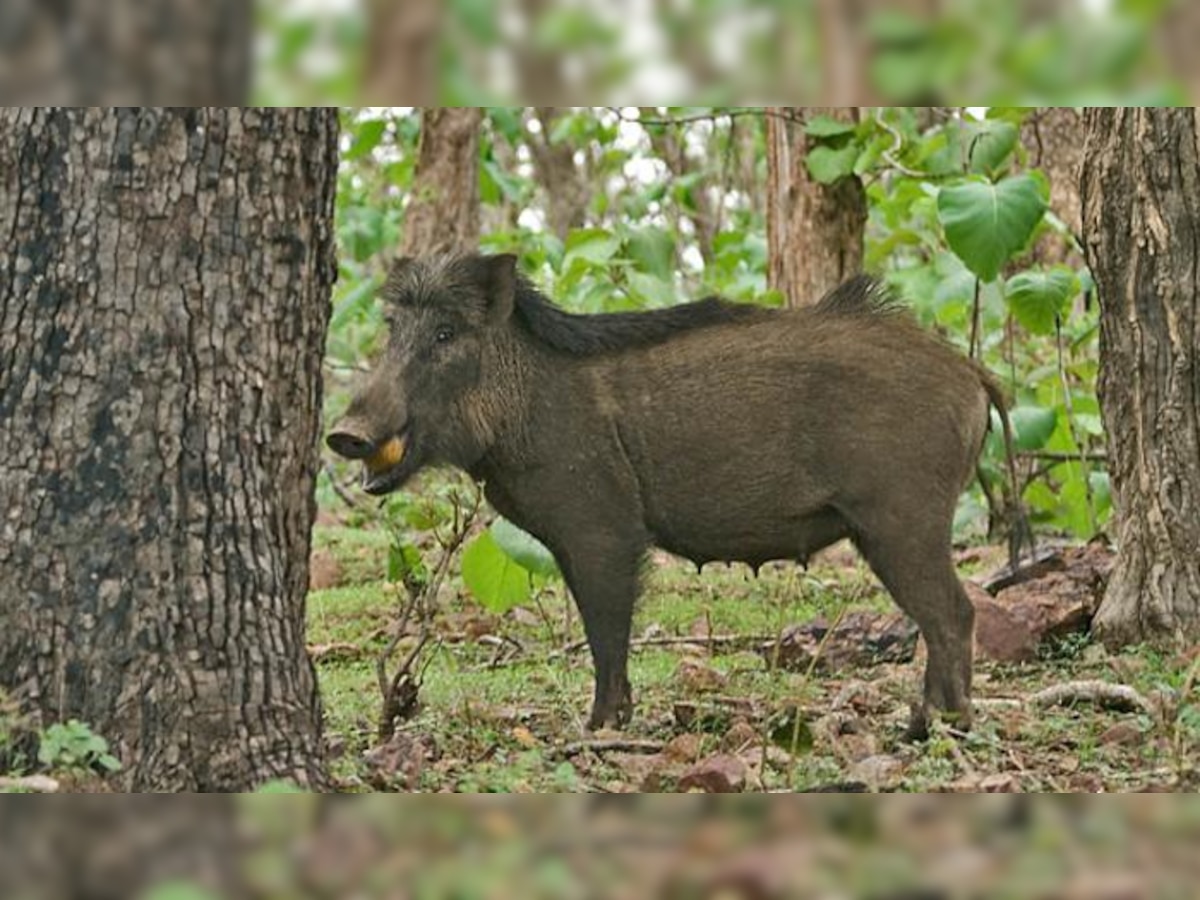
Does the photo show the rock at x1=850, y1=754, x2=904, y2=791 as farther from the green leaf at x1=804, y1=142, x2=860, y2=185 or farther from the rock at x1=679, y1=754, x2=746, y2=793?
the green leaf at x1=804, y1=142, x2=860, y2=185

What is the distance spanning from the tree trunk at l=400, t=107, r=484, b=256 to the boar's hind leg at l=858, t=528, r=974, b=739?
581cm

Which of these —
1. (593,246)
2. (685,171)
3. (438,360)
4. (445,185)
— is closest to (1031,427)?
(593,246)

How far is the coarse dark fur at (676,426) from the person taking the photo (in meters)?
6.09

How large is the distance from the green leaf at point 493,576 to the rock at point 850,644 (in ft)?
3.60

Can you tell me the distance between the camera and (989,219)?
6.64m

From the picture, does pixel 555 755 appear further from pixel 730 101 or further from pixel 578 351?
pixel 730 101

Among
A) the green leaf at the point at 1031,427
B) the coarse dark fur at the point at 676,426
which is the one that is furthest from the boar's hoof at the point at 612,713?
the green leaf at the point at 1031,427

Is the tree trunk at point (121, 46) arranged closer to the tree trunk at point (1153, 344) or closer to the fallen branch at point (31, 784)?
the fallen branch at point (31, 784)

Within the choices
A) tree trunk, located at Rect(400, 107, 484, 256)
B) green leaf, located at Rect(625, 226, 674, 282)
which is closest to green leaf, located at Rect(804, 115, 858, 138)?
green leaf, located at Rect(625, 226, 674, 282)

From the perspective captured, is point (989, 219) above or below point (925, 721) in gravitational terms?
above

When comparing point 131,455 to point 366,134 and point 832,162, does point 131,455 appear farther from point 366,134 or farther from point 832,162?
point 832,162

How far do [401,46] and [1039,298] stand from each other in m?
7.14

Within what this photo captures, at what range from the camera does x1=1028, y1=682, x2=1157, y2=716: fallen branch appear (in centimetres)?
571

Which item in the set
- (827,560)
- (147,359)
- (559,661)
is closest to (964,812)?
(147,359)
